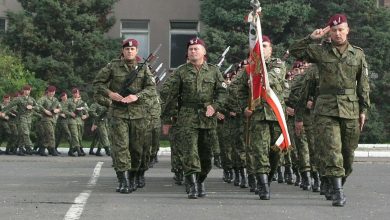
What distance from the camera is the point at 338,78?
448 inches

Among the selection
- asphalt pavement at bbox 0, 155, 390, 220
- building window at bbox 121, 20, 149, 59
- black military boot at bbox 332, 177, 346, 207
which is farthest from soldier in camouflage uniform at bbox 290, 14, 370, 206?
building window at bbox 121, 20, 149, 59

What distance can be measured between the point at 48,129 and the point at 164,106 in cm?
1468

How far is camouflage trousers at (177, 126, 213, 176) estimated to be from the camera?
1250 cm

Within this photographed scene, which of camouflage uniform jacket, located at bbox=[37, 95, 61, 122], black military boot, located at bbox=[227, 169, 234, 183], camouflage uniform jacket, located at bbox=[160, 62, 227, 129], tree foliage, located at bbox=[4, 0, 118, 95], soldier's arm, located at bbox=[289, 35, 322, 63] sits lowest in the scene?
black military boot, located at bbox=[227, 169, 234, 183]

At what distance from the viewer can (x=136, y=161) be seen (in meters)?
13.5

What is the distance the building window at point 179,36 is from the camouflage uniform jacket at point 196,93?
84.3 ft

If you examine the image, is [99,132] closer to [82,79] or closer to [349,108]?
[82,79]

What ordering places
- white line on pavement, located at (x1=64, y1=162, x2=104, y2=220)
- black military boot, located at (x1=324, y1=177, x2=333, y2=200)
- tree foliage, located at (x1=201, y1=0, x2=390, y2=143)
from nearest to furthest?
→ white line on pavement, located at (x1=64, y1=162, x2=104, y2=220), black military boot, located at (x1=324, y1=177, x2=333, y2=200), tree foliage, located at (x1=201, y1=0, x2=390, y2=143)

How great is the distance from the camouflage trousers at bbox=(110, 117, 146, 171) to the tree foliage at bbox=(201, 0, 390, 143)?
62.6ft

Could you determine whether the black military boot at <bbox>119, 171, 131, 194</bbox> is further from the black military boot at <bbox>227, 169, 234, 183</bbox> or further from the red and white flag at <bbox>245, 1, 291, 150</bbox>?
the black military boot at <bbox>227, 169, 234, 183</bbox>

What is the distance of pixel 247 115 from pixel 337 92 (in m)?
1.56

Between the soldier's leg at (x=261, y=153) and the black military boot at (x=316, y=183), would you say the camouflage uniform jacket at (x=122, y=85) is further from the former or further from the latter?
the black military boot at (x=316, y=183)

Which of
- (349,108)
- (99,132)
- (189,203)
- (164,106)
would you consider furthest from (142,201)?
(99,132)

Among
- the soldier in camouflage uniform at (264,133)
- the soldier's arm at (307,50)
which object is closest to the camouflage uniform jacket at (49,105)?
the soldier in camouflage uniform at (264,133)
